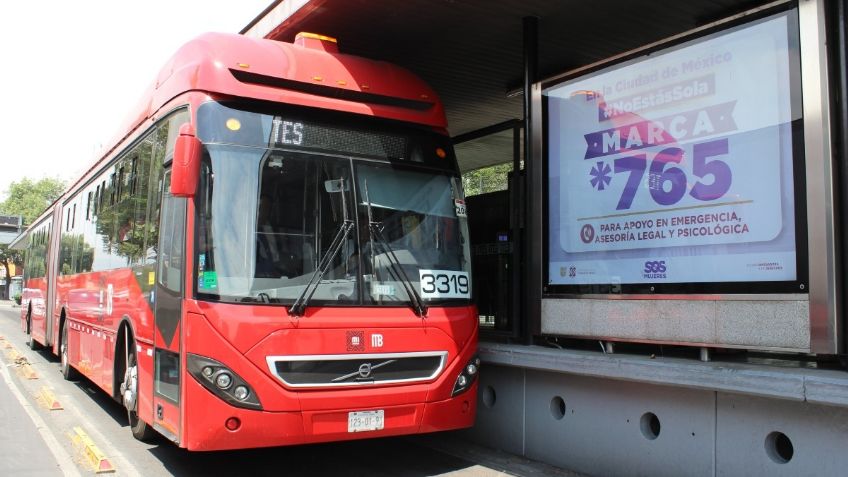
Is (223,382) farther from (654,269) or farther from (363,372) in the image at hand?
(654,269)

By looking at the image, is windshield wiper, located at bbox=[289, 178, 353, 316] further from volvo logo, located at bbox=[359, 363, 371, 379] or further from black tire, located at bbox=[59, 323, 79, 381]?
black tire, located at bbox=[59, 323, 79, 381]

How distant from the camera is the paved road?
19.3 feet

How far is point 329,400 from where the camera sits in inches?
197

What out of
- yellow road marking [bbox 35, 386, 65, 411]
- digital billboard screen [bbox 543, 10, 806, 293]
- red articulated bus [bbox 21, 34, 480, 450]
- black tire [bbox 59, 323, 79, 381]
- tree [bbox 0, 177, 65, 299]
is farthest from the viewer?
tree [bbox 0, 177, 65, 299]

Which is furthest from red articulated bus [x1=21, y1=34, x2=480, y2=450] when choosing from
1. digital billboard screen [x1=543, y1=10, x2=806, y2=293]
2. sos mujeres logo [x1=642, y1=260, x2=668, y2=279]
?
sos mujeres logo [x1=642, y1=260, x2=668, y2=279]

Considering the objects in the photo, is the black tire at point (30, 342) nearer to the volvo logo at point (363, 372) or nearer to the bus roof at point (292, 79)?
the bus roof at point (292, 79)

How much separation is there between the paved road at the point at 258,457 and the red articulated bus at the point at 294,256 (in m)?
0.48

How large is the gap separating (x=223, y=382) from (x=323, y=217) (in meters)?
1.49

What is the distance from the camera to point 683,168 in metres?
5.28

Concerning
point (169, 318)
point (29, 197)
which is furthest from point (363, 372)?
point (29, 197)

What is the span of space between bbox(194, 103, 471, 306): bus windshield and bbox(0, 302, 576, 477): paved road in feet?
5.35

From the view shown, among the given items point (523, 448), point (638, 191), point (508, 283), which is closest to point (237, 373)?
point (523, 448)

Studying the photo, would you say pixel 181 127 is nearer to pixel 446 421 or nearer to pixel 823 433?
pixel 446 421

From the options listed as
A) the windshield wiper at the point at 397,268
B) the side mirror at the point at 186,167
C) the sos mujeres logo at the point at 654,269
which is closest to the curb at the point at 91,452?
the side mirror at the point at 186,167
